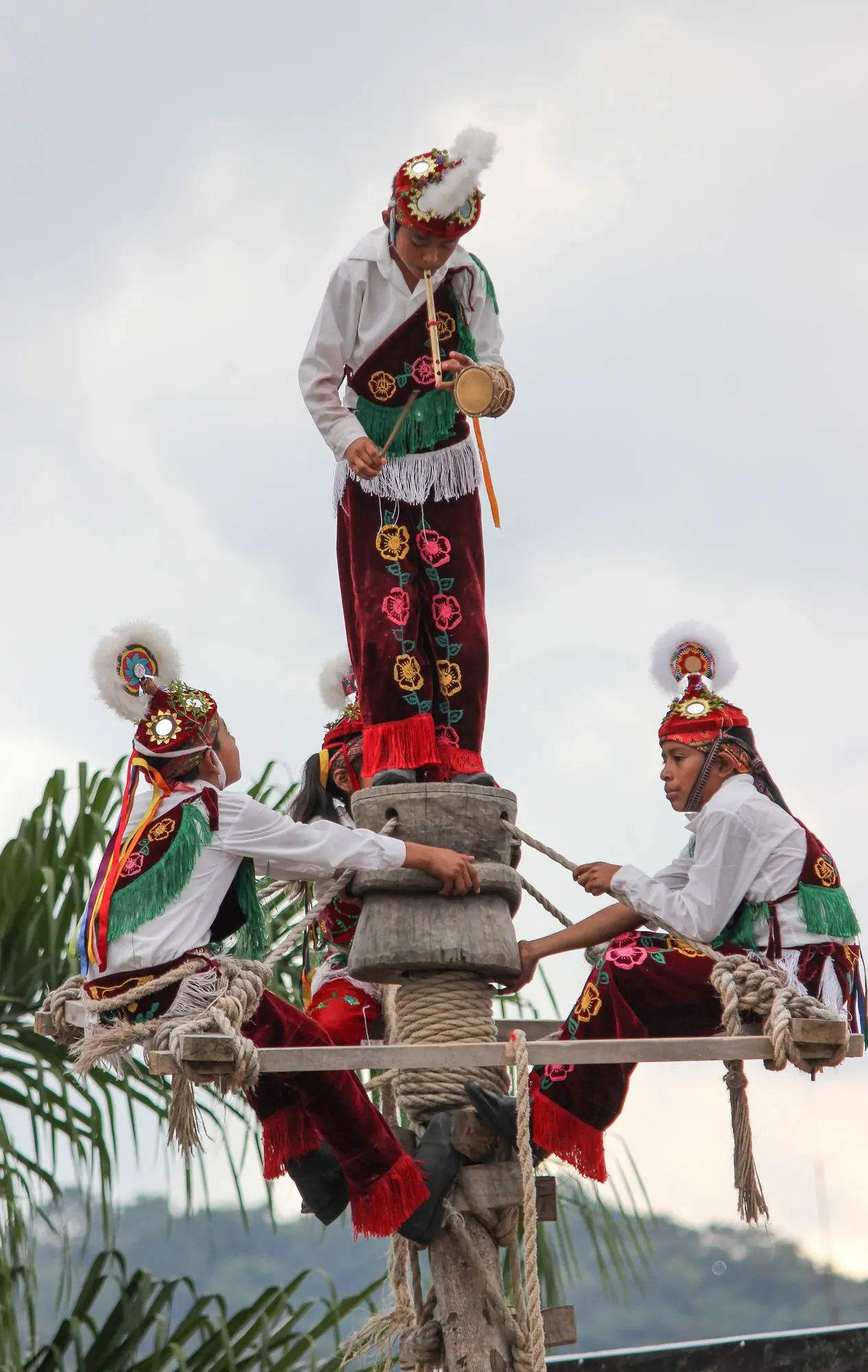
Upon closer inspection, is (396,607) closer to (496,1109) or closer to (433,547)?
(433,547)

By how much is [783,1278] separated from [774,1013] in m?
34.9

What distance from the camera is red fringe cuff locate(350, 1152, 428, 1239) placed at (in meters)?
3.83

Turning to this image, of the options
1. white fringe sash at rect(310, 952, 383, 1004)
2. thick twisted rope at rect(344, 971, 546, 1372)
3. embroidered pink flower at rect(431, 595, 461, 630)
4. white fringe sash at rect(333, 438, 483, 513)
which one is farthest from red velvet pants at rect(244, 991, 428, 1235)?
white fringe sash at rect(333, 438, 483, 513)

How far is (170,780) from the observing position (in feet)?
13.0

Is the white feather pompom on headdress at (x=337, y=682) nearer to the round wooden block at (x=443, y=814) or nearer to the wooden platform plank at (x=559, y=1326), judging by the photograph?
the round wooden block at (x=443, y=814)

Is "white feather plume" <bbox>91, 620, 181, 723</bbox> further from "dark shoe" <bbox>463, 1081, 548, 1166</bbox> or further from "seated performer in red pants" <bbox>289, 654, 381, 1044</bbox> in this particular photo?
"dark shoe" <bbox>463, 1081, 548, 1166</bbox>

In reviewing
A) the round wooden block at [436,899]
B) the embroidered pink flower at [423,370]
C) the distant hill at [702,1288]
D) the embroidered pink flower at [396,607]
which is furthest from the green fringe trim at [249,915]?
the distant hill at [702,1288]

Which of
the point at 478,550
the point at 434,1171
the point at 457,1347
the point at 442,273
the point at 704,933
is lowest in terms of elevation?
the point at 457,1347

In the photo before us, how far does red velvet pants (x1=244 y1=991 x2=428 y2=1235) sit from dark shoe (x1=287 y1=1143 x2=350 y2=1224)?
0.10m

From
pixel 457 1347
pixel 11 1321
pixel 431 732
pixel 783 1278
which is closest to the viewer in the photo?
pixel 457 1347

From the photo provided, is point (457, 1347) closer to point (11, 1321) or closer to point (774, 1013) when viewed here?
point (774, 1013)

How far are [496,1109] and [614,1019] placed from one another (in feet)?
1.06

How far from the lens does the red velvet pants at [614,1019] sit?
402 cm

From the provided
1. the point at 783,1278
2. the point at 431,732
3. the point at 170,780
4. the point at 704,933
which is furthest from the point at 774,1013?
the point at 783,1278
